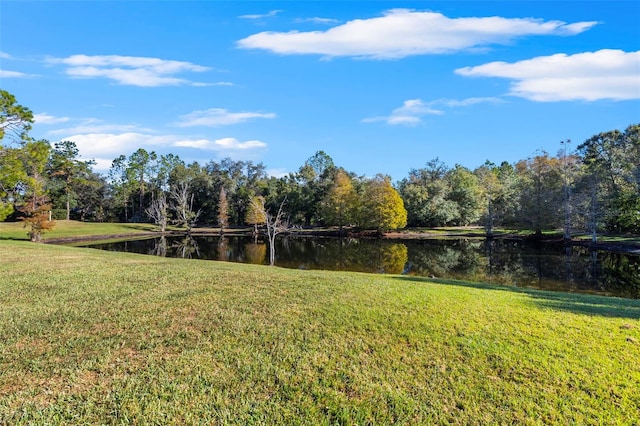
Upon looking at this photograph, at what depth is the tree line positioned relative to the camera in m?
33.5

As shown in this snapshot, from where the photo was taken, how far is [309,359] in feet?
17.7

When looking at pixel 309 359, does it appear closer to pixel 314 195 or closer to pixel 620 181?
pixel 620 181

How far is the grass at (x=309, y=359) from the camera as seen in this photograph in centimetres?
433

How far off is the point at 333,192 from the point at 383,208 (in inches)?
329

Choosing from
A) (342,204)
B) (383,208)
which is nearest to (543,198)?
(383,208)

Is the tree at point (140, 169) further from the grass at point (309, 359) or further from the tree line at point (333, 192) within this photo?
the grass at point (309, 359)

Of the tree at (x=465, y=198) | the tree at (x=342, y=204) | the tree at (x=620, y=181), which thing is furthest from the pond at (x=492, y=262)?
the tree at (x=465, y=198)

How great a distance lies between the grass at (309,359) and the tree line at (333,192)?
15358 millimetres

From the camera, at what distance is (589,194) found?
37438 millimetres

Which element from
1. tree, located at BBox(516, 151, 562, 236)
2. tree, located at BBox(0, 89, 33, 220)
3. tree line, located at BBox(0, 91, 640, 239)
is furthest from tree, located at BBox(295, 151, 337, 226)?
tree, located at BBox(0, 89, 33, 220)

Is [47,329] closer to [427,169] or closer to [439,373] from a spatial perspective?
[439,373]

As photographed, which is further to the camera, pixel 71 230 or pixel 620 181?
pixel 71 230

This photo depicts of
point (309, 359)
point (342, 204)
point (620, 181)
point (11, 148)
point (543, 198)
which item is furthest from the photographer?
point (342, 204)

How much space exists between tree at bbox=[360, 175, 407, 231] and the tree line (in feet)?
0.43
